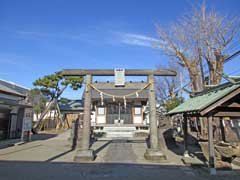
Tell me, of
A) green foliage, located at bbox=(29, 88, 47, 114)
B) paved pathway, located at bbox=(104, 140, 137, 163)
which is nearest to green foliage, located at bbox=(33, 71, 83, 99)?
green foliage, located at bbox=(29, 88, 47, 114)

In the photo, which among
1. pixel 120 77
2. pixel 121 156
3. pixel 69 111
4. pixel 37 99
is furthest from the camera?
pixel 69 111

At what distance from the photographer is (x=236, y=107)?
8.04m

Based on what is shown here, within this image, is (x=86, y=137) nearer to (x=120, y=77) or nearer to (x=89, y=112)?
(x=89, y=112)

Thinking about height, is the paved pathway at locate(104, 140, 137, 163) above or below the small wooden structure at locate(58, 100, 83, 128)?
below

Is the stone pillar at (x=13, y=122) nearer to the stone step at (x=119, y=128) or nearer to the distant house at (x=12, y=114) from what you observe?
the distant house at (x=12, y=114)

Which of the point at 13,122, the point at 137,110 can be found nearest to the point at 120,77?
the point at 13,122

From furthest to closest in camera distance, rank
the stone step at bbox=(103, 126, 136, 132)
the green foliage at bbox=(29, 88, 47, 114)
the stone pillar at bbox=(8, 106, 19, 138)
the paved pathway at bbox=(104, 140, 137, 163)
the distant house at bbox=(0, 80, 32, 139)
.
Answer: the green foliage at bbox=(29, 88, 47, 114)
the stone step at bbox=(103, 126, 136, 132)
the stone pillar at bbox=(8, 106, 19, 138)
the distant house at bbox=(0, 80, 32, 139)
the paved pathway at bbox=(104, 140, 137, 163)

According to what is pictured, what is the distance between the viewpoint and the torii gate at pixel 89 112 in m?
9.32

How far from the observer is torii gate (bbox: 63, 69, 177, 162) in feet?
30.6

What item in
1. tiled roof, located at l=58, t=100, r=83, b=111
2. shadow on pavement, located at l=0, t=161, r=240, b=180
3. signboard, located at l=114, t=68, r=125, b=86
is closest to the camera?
shadow on pavement, located at l=0, t=161, r=240, b=180

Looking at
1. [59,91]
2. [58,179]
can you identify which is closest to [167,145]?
[58,179]

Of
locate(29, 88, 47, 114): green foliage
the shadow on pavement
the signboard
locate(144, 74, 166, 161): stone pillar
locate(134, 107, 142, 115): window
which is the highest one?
locate(29, 88, 47, 114): green foliage

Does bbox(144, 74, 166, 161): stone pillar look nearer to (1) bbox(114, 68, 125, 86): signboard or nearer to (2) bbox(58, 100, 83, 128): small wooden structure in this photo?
(1) bbox(114, 68, 125, 86): signboard

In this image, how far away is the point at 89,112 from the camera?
32.3 feet
